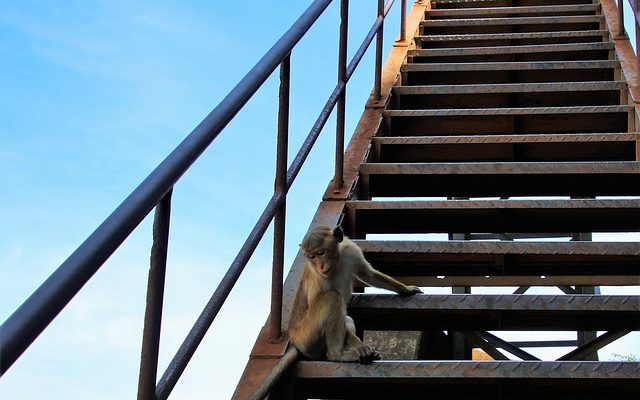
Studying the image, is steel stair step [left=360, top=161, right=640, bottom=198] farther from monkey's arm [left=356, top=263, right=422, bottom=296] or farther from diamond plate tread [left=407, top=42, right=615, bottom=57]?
diamond plate tread [left=407, top=42, right=615, bottom=57]

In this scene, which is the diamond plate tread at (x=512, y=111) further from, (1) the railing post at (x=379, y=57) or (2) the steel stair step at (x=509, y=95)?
(2) the steel stair step at (x=509, y=95)

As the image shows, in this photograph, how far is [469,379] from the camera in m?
2.85

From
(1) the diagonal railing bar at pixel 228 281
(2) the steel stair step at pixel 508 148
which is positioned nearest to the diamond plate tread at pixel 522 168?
(2) the steel stair step at pixel 508 148

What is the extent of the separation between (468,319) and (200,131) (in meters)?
1.46

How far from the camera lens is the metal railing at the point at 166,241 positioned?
1.51 metres

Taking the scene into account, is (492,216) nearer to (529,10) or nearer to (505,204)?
(505,204)

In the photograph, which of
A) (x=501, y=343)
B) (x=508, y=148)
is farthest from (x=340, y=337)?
(x=501, y=343)

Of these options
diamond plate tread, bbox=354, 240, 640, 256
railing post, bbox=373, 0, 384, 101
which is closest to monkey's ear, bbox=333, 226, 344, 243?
diamond plate tread, bbox=354, 240, 640, 256

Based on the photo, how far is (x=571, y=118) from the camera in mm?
5461

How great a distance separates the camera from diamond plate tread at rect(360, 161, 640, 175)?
4.42 metres

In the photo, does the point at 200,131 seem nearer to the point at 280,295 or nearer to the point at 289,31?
the point at 280,295

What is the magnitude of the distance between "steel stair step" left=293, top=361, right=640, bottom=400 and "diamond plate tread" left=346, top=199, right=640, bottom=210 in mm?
1164

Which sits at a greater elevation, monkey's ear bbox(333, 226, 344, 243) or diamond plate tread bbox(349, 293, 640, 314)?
monkey's ear bbox(333, 226, 344, 243)

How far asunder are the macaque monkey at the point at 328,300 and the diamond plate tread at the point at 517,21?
451 centimetres
